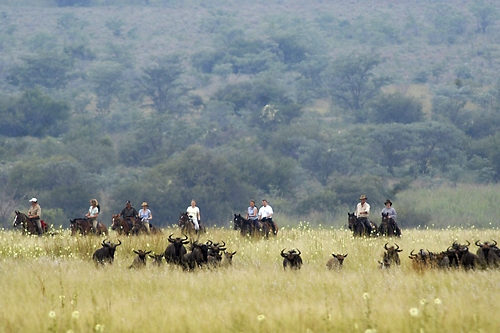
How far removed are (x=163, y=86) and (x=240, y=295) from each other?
84950 mm

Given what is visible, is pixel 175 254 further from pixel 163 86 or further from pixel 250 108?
pixel 163 86

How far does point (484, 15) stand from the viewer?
126 metres

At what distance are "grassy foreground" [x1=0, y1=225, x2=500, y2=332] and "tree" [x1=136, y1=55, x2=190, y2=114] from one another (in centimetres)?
7539

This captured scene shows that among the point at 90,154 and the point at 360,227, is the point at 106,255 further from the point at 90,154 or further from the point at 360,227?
the point at 90,154

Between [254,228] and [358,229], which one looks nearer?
[358,229]

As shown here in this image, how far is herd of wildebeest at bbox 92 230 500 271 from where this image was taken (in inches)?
689

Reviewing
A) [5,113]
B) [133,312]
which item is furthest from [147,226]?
[5,113]

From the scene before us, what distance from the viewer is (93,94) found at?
104875 millimetres

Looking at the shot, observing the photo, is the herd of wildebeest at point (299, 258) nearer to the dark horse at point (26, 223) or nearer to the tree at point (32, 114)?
the dark horse at point (26, 223)

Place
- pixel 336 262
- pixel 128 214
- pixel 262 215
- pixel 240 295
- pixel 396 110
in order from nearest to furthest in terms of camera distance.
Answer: pixel 240 295
pixel 336 262
pixel 128 214
pixel 262 215
pixel 396 110

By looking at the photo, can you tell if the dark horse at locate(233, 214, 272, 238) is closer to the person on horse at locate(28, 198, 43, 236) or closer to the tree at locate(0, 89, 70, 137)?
the person on horse at locate(28, 198, 43, 236)

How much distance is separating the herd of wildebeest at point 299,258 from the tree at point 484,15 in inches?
4394

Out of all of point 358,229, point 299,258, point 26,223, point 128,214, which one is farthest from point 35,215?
point 299,258

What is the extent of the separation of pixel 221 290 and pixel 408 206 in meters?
46.2
